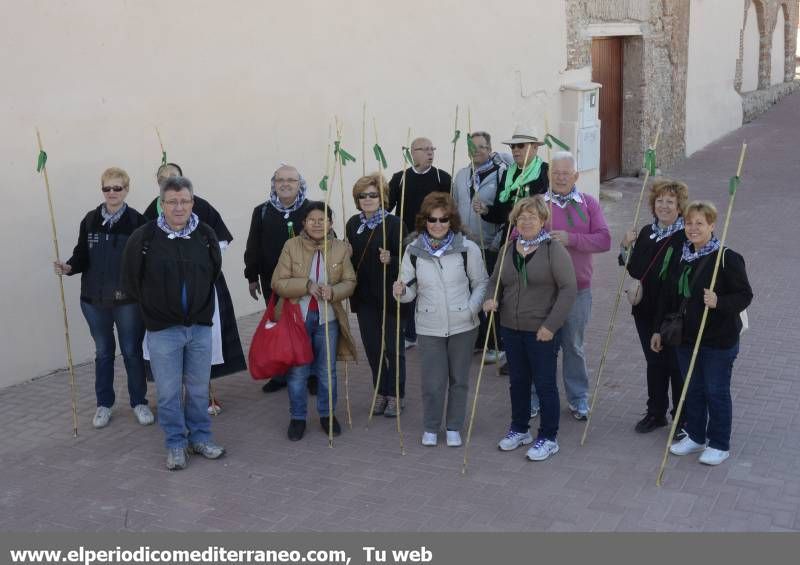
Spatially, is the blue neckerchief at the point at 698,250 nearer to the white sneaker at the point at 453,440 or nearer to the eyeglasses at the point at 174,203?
the white sneaker at the point at 453,440

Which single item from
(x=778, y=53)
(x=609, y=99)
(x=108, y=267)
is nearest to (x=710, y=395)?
(x=108, y=267)

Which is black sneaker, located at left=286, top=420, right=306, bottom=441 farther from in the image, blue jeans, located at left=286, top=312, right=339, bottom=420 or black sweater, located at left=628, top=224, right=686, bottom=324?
black sweater, located at left=628, top=224, right=686, bottom=324

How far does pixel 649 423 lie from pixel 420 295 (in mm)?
1756

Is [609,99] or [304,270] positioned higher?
[609,99]

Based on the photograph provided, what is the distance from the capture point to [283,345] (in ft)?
20.7

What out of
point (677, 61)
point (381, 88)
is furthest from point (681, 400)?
point (677, 61)

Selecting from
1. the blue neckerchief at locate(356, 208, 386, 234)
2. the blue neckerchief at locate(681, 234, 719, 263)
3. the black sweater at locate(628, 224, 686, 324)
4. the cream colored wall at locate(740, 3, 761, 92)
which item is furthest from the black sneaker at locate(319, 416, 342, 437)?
the cream colored wall at locate(740, 3, 761, 92)

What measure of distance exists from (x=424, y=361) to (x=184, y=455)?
1.62m

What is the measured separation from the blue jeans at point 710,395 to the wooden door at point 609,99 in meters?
10.9

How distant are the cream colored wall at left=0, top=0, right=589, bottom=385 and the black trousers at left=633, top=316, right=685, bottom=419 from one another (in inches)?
181

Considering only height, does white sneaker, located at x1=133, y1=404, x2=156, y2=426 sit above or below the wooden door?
below

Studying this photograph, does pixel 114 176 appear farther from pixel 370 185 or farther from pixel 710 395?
pixel 710 395

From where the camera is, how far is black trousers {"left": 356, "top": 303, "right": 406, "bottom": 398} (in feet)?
22.1

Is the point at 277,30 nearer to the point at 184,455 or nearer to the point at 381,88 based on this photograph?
the point at 381,88
